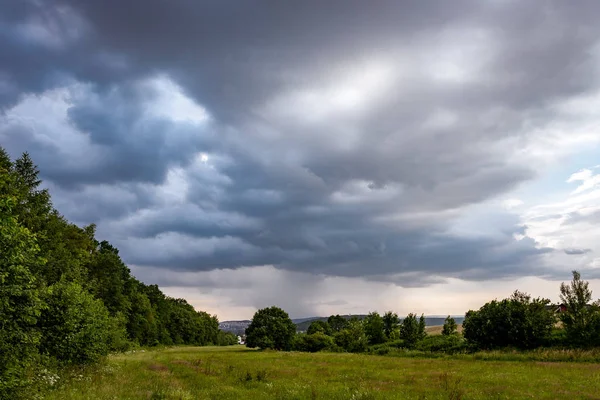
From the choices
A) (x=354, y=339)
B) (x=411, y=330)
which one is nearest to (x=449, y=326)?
(x=411, y=330)

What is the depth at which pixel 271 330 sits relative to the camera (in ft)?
299

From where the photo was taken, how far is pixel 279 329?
91188 mm

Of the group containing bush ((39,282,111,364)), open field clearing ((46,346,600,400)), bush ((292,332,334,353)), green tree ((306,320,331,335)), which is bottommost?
bush ((292,332,334,353))

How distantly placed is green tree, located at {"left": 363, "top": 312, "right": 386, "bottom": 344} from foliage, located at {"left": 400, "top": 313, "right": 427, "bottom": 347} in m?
8.80

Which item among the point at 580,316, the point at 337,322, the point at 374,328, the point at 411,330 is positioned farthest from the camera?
the point at 337,322

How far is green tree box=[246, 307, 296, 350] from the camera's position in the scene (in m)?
90.6

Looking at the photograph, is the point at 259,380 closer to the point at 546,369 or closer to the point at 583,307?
the point at 546,369

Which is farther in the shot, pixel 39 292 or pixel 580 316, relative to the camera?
pixel 580 316

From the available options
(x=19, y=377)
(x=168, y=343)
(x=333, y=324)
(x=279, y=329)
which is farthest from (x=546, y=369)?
(x=168, y=343)

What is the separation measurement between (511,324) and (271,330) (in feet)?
171

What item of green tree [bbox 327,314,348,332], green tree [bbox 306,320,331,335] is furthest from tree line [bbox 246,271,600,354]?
green tree [bbox 327,314,348,332]

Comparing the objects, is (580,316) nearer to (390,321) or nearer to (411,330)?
(411,330)

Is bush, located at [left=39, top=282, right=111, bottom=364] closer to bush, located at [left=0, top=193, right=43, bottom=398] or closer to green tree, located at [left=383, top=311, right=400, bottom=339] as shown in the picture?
bush, located at [left=0, top=193, right=43, bottom=398]

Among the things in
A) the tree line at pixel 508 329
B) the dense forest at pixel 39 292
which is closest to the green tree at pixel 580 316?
the tree line at pixel 508 329
